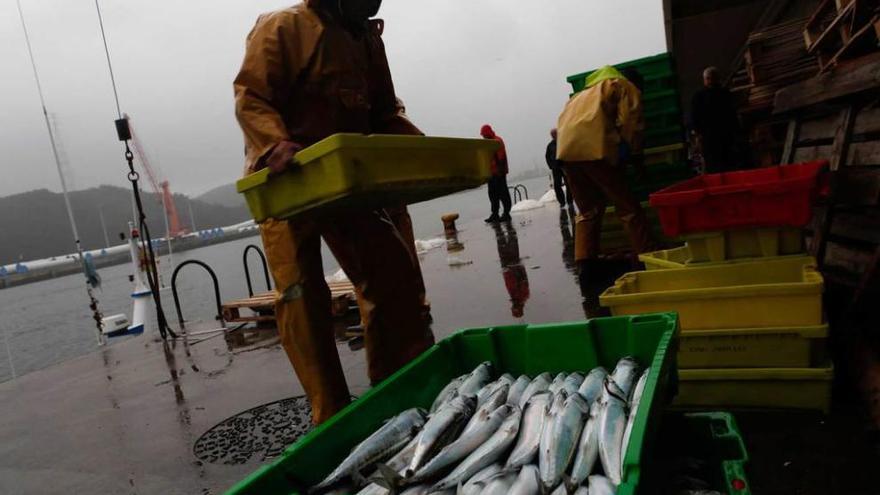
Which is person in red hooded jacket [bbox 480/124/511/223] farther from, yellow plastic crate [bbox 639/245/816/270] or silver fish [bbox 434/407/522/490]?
silver fish [bbox 434/407/522/490]

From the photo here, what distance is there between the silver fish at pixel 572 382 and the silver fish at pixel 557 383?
0.06 feet

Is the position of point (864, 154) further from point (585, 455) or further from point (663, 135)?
point (585, 455)

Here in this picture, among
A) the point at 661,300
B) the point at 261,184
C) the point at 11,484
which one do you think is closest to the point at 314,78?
the point at 261,184

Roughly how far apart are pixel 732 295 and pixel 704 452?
0.99 metres

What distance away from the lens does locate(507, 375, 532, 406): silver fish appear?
2318 mm

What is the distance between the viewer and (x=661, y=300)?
2988 mm

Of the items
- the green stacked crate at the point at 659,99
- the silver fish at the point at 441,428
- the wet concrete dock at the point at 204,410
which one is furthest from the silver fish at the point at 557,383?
the green stacked crate at the point at 659,99

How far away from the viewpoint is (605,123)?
5.48 metres

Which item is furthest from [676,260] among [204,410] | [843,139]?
[204,410]

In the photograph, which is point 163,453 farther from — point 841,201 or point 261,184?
point 841,201

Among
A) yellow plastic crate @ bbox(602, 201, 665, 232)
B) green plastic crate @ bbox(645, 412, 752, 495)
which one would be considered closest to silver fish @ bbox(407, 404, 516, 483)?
green plastic crate @ bbox(645, 412, 752, 495)

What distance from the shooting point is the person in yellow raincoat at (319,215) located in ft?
9.64

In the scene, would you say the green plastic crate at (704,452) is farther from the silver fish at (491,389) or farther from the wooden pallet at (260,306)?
the wooden pallet at (260,306)

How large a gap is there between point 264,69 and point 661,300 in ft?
8.35
